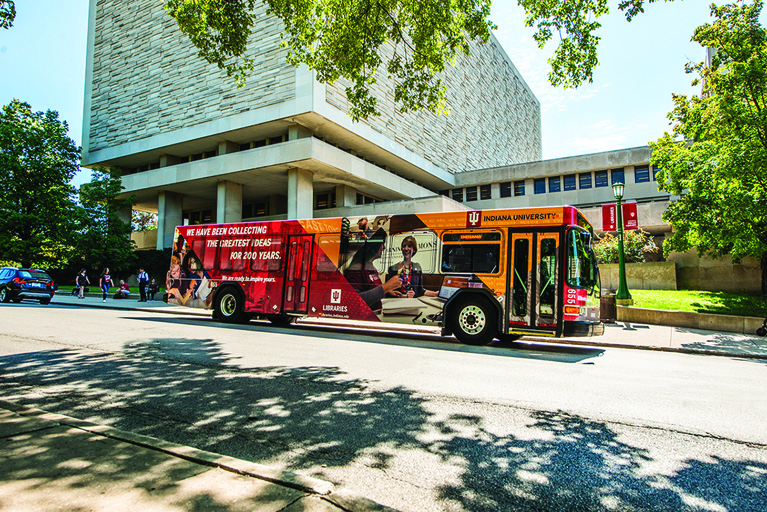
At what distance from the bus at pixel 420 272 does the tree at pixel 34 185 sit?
27.3 meters

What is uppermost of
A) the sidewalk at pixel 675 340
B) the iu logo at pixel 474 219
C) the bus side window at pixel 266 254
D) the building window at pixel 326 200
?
the building window at pixel 326 200

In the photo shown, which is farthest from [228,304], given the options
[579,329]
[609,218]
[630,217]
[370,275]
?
[630,217]

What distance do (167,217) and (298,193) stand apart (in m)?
15.1

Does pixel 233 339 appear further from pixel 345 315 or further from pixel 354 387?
pixel 354 387

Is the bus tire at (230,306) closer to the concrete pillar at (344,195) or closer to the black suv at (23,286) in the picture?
the black suv at (23,286)

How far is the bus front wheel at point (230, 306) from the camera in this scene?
1296cm

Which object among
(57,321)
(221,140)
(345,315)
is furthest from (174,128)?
(345,315)

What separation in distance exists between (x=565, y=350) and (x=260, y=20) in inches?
1265

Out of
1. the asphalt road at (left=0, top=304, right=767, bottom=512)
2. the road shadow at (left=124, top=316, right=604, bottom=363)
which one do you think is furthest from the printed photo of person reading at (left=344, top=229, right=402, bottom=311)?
the asphalt road at (left=0, top=304, right=767, bottom=512)

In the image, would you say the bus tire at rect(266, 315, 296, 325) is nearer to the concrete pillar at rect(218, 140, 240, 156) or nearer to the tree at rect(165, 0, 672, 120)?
the tree at rect(165, 0, 672, 120)

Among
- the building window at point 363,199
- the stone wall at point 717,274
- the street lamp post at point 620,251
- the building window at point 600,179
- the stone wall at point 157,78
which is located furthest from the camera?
the building window at point 363,199

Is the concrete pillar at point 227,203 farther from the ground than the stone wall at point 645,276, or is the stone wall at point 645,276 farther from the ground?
the concrete pillar at point 227,203

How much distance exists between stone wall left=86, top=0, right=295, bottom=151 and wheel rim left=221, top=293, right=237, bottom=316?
20620 millimetres

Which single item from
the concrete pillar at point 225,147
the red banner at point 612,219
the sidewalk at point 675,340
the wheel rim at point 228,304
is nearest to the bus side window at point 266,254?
the wheel rim at point 228,304
